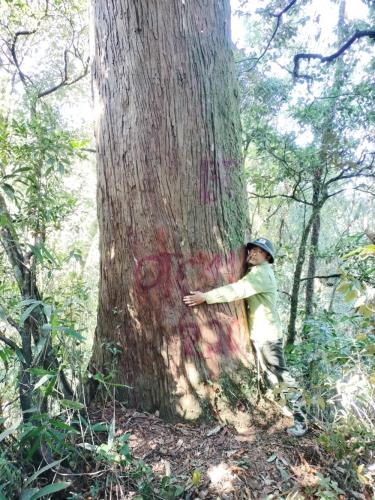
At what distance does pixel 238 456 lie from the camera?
7.80ft

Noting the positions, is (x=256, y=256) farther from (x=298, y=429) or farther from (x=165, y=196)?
(x=298, y=429)

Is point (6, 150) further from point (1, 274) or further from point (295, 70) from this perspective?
point (295, 70)

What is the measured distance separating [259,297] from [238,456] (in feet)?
3.77

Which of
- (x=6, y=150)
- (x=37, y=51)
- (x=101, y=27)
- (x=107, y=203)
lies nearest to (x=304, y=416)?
(x=107, y=203)

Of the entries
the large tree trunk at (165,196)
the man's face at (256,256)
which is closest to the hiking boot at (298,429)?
the large tree trunk at (165,196)

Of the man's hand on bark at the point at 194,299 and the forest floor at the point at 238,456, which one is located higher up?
the man's hand on bark at the point at 194,299

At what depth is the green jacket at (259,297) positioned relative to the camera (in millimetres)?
2734

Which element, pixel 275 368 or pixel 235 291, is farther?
pixel 275 368

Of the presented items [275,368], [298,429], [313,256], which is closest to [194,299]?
[275,368]

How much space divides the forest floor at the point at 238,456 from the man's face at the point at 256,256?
41.2 inches

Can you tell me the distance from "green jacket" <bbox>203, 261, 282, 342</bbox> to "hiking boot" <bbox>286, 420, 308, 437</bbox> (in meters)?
0.64

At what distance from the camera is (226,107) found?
2.84 m

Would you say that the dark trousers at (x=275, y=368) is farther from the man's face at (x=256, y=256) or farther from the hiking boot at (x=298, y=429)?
the man's face at (x=256, y=256)

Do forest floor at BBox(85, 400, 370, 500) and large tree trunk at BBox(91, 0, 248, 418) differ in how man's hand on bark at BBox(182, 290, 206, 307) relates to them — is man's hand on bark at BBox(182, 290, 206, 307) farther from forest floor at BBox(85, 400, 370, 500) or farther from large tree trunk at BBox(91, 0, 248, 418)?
forest floor at BBox(85, 400, 370, 500)
